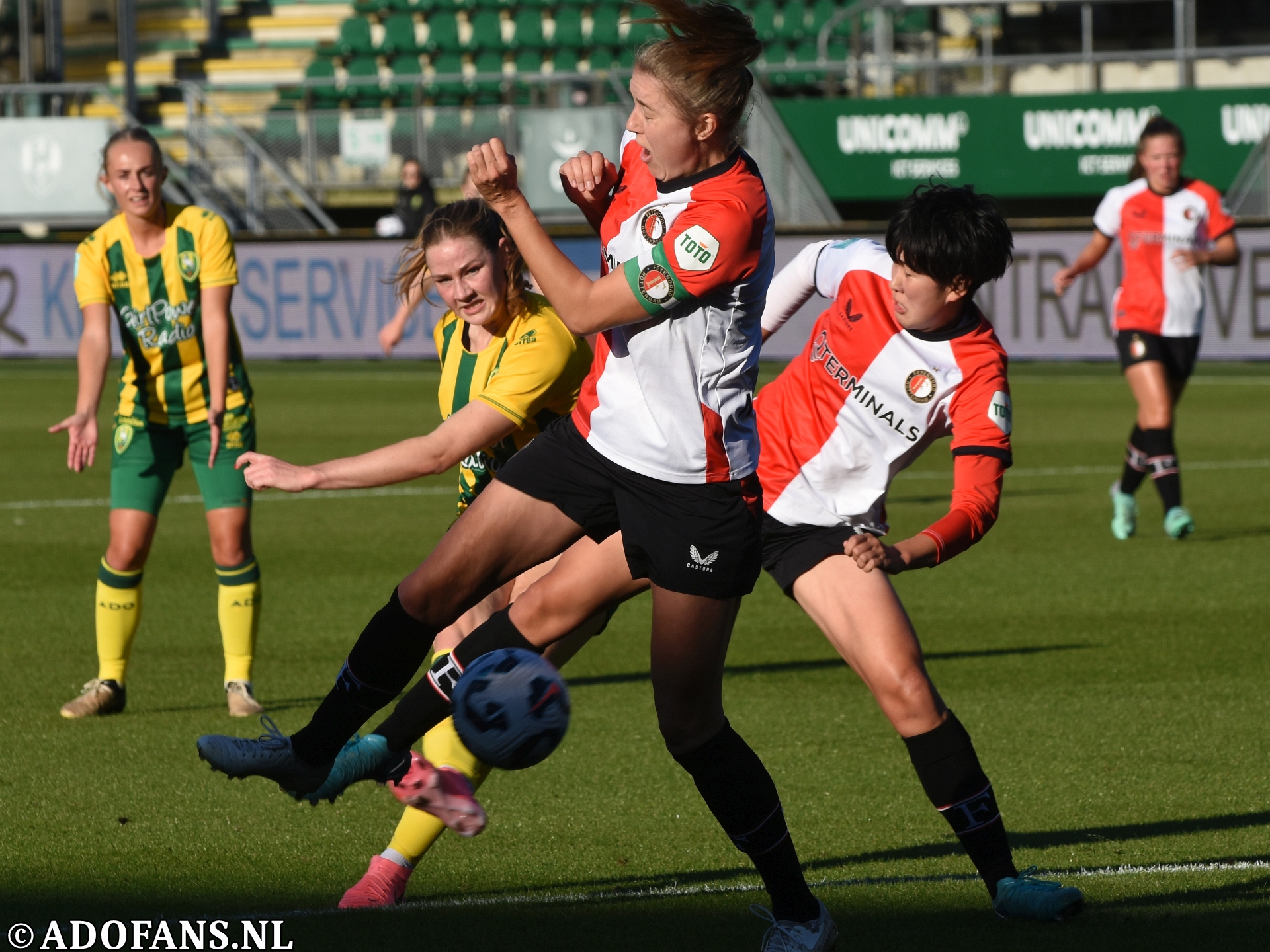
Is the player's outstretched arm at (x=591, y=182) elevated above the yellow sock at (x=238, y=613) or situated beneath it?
elevated above

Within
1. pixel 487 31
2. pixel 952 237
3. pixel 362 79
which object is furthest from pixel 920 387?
pixel 487 31

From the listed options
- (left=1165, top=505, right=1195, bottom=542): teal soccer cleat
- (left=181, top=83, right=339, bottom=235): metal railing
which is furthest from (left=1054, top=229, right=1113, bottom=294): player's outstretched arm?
(left=181, top=83, right=339, bottom=235): metal railing

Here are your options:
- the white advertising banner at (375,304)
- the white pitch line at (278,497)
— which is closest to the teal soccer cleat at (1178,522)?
the white pitch line at (278,497)

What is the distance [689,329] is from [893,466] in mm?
969

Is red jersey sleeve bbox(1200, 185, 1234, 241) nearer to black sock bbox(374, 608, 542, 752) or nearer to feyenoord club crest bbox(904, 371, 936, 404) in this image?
feyenoord club crest bbox(904, 371, 936, 404)

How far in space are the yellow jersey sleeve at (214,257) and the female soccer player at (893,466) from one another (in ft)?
8.98

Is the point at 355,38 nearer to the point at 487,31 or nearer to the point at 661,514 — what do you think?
the point at 487,31

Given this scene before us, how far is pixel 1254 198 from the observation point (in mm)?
22078

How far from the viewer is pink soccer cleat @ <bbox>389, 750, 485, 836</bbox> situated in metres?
4.36

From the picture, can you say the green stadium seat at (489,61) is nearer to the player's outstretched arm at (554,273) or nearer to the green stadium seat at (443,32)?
the green stadium seat at (443,32)

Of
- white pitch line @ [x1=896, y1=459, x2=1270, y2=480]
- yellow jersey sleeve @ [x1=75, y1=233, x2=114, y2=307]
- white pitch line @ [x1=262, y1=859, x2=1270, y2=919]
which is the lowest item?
white pitch line @ [x1=896, y1=459, x2=1270, y2=480]

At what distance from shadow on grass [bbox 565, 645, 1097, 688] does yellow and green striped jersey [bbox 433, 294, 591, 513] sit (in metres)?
2.24

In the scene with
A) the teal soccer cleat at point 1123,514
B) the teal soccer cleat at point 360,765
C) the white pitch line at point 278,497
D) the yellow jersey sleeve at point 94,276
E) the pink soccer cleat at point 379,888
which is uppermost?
the yellow jersey sleeve at point 94,276

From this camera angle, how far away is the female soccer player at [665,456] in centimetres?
405
